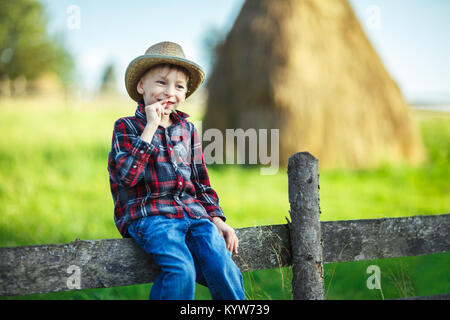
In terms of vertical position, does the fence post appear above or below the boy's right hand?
below

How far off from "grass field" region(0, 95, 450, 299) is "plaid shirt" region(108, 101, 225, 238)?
0.87 m

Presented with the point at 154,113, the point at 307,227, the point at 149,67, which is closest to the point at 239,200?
the point at 307,227

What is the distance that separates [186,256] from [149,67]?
0.92 meters

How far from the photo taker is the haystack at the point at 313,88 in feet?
26.0

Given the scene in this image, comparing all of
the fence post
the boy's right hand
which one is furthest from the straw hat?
the fence post

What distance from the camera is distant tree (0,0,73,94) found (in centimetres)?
1844

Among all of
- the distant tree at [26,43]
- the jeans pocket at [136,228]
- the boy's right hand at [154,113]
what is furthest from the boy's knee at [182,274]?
the distant tree at [26,43]

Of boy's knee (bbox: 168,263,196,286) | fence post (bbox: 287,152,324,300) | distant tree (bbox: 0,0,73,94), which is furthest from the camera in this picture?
distant tree (bbox: 0,0,73,94)

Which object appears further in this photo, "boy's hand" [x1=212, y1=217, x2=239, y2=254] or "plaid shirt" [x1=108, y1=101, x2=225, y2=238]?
"boy's hand" [x1=212, y1=217, x2=239, y2=254]

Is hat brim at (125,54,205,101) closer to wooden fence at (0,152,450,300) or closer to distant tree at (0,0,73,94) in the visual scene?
wooden fence at (0,152,450,300)

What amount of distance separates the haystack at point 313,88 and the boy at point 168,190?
19.6 ft

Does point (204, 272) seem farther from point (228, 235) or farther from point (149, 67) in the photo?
point (149, 67)
